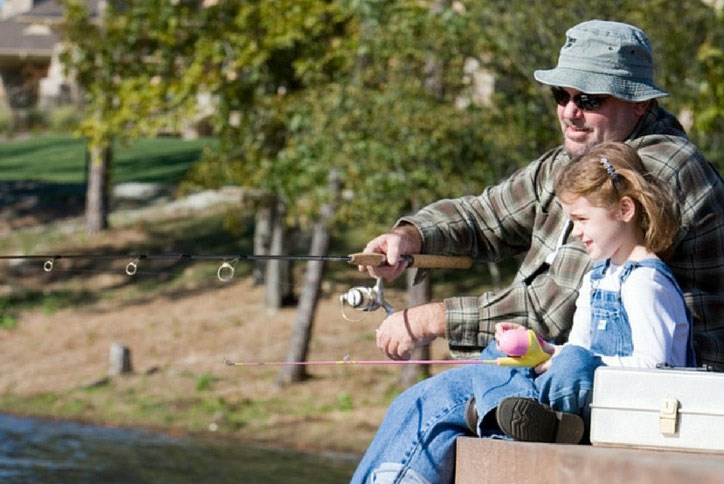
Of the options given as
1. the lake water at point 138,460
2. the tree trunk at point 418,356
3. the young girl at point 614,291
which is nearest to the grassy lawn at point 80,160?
the tree trunk at point 418,356

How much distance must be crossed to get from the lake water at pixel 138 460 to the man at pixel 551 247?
6.82m

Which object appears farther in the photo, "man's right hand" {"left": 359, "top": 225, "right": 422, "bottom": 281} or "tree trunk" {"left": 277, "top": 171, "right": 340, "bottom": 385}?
"tree trunk" {"left": 277, "top": 171, "right": 340, "bottom": 385}

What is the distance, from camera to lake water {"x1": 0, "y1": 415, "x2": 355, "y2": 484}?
40.3ft

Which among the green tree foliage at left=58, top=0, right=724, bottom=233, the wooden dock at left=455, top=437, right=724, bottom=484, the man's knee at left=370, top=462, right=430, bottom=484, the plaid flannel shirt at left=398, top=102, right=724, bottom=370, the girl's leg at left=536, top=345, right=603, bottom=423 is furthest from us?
the green tree foliage at left=58, top=0, right=724, bottom=233

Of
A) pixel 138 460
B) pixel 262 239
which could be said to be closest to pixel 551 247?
pixel 138 460

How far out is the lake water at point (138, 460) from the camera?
12289mm

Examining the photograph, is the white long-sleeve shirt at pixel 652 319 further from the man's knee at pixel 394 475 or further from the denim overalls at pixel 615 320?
the man's knee at pixel 394 475

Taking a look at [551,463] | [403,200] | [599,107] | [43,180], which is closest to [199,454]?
[403,200]

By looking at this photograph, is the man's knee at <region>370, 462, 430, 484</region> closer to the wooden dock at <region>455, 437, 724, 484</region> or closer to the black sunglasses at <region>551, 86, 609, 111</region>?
the wooden dock at <region>455, 437, 724, 484</region>

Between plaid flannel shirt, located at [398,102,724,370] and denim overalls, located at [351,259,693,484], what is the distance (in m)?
0.27

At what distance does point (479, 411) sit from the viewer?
14.1 ft

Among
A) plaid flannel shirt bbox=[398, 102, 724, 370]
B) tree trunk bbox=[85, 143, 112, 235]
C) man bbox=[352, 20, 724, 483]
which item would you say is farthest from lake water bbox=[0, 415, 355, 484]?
tree trunk bbox=[85, 143, 112, 235]

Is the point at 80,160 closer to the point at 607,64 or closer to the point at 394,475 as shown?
the point at 607,64

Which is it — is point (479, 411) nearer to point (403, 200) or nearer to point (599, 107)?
point (599, 107)
